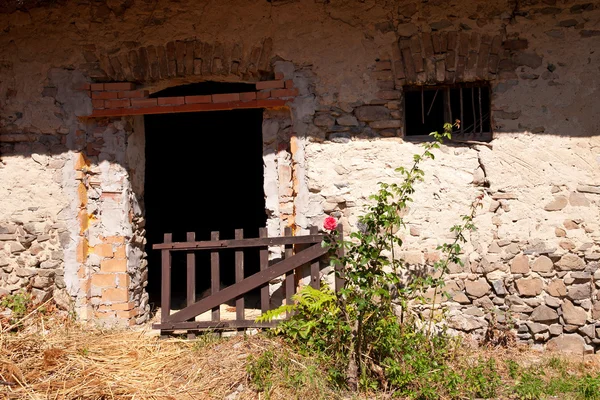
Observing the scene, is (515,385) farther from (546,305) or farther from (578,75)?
(578,75)

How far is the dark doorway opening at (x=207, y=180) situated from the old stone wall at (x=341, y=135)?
9.47 feet

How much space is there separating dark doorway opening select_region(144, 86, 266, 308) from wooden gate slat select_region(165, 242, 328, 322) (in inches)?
124

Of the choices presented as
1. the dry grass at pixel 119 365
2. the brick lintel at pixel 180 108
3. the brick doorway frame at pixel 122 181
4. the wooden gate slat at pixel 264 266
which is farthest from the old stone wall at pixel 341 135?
the dry grass at pixel 119 365

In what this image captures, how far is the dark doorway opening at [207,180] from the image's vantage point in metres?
8.02

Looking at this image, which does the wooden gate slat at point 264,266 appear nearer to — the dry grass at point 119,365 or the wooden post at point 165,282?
the dry grass at point 119,365

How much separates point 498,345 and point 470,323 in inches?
11.1

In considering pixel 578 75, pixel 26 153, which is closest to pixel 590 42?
pixel 578 75

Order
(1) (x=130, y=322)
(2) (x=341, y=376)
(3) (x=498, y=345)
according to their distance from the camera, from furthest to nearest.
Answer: (1) (x=130, y=322), (3) (x=498, y=345), (2) (x=341, y=376)

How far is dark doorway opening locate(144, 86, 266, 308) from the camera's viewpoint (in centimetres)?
802

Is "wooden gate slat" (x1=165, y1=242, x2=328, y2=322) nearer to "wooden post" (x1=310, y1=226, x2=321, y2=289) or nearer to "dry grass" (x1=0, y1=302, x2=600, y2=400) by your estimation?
"wooden post" (x1=310, y1=226, x2=321, y2=289)

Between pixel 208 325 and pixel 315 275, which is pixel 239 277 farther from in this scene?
pixel 315 275

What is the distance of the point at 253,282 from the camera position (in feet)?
15.3

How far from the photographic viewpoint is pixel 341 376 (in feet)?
12.7

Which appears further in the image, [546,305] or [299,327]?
[546,305]
